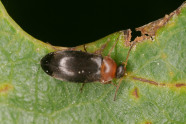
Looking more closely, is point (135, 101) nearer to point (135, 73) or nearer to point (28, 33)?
point (135, 73)

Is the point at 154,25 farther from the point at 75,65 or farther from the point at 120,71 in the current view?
the point at 75,65

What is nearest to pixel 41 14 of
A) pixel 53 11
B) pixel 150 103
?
pixel 53 11

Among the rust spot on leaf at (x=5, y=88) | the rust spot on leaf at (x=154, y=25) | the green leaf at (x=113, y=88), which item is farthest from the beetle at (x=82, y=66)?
the rust spot on leaf at (x=5, y=88)

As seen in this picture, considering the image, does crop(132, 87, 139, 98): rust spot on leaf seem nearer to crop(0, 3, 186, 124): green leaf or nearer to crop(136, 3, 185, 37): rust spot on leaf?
crop(0, 3, 186, 124): green leaf

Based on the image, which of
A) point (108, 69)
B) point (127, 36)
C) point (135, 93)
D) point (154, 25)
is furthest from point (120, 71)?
point (154, 25)

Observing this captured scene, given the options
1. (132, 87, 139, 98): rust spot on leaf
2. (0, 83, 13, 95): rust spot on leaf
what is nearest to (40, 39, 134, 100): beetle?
(132, 87, 139, 98): rust spot on leaf

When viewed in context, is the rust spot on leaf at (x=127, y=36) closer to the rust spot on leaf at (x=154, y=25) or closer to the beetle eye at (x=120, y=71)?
the rust spot on leaf at (x=154, y=25)
